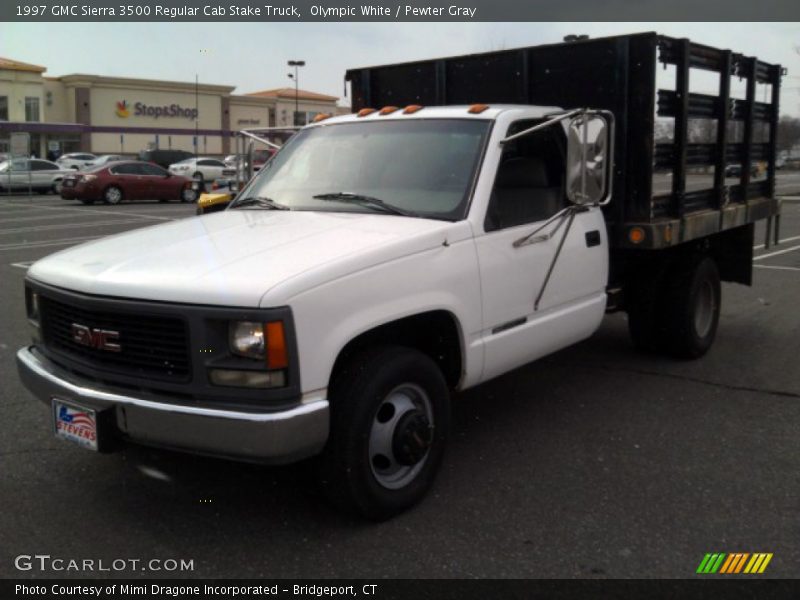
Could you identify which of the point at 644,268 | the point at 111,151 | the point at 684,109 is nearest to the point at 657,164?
the point at 684,109

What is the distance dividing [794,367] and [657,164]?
2.15 meters

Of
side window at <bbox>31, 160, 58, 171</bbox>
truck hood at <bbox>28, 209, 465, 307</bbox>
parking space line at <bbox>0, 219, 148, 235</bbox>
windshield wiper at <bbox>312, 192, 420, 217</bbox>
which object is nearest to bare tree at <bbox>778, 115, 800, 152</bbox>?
windshield wiper at <bbox>312, 192, 420, 217</bbox>

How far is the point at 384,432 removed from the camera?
3.78m

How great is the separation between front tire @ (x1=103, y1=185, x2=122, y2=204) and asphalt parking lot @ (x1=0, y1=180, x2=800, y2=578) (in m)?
21.4

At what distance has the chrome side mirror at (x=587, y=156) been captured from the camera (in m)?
4.54

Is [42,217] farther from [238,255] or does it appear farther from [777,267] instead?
[238,255]

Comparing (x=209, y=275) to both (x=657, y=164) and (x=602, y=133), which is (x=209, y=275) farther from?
(x=657, y=164)

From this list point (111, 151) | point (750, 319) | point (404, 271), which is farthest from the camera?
point (111, 151)

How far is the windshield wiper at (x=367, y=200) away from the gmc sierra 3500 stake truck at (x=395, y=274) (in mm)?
14

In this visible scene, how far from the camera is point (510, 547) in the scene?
11.8 ft

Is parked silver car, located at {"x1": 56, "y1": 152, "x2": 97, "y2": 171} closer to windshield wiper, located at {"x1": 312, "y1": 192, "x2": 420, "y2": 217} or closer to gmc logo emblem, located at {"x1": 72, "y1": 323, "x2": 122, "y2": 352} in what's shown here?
Result: windshield wiper, located at {"x1": 312, "y1": 192, "x2": 420, "y2": 217}

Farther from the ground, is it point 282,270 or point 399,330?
point 282,270

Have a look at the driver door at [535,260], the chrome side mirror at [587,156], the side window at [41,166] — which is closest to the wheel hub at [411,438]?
the driver door at [535,260]
